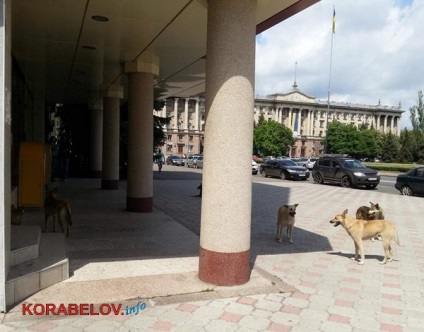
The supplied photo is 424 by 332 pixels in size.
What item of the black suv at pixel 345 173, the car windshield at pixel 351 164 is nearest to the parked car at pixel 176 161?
the black suv at pixel 345 173

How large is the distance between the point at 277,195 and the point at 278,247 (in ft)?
30.9

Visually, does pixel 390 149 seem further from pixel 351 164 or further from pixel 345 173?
pixel 345 173

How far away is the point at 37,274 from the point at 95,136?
1630cm

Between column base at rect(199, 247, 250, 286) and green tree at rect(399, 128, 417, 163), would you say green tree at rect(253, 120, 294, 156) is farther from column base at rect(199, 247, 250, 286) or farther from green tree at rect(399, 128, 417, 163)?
column base at rect(199, 247, 250, 286)

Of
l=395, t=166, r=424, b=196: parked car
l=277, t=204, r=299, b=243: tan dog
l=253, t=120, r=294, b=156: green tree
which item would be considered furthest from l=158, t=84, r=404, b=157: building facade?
l=277, t=204, r=299, b=243: tan dog

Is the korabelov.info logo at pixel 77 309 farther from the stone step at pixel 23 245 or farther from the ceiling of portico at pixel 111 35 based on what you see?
the ceiling of portico at pixel 111 35

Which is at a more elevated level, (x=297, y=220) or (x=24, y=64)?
(x=24, y=64)

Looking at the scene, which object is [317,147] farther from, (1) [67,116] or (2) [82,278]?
(2) [82,278]

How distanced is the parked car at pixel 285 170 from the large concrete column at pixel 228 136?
24.4 metres

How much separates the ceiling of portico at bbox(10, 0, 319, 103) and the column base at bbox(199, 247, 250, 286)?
11.7 ft

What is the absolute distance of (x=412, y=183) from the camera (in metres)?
19.6

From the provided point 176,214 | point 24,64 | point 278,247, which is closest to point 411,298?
point 278,247

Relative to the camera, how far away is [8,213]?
4379 millimetres

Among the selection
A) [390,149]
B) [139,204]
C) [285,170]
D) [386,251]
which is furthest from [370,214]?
[390,149]
